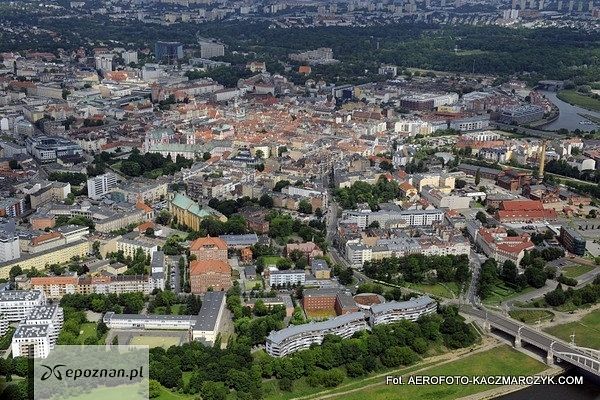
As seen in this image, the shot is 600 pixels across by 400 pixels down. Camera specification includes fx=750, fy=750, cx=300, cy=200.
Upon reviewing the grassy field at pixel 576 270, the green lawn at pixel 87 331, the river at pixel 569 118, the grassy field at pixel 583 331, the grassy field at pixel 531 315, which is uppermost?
the river at pixel 569 118

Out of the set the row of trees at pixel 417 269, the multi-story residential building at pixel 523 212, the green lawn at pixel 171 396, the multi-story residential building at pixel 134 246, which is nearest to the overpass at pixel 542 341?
the row of trees at pixel 417 269

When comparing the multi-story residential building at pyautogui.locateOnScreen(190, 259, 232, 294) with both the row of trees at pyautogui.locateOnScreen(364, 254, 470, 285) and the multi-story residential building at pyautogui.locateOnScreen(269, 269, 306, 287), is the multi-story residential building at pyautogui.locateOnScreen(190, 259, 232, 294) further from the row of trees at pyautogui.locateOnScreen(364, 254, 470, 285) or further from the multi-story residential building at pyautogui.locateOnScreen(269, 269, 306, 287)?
the row of trees at pyautogui.locateOnScreen(364, 254, 470, 285)

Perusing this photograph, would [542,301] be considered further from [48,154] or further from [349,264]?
[48,154]

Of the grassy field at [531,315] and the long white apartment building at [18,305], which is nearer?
the long white apartment building at [18,305]

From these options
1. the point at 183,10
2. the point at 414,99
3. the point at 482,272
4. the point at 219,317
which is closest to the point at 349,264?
the point at 482,272

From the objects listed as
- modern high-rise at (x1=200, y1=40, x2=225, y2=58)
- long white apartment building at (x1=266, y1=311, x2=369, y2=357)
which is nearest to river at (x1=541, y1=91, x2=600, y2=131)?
modern high-rise at (x1=200, y1=40, x2=225, y2=58)

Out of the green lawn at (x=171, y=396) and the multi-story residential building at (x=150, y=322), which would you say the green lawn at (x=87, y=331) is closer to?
the multi-story residential building at (x=150, y=322)
